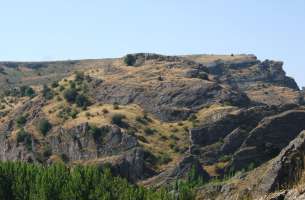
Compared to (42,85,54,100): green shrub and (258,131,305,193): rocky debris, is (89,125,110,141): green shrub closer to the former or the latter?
(42,85,54,100): green shrub

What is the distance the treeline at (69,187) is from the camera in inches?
3009

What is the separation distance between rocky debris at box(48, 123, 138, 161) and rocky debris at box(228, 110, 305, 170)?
25.8 m

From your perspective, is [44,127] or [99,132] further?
[44,127]

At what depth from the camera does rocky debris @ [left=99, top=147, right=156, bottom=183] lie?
125981mm

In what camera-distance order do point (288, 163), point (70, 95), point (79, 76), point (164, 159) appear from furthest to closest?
point (79, 76) < point (70, 95) < point (164, 159) < point (288, 163)

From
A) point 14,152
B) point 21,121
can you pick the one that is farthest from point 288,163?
point 21,121

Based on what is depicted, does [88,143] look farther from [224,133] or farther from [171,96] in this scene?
[224,133]

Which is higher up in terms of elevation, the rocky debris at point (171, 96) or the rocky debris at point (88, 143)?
the rocky debris at point (171, 96)

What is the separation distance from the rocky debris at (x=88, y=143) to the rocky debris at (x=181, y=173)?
14.4 meters

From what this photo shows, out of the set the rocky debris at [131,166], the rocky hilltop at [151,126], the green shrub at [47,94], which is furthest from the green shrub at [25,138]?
the rocky debris at [131,166]

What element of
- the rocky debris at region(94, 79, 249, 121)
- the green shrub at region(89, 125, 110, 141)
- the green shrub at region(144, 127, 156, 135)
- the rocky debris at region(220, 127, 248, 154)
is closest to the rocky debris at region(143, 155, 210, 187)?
the rocky debris at region(220, 127, 248, 154)

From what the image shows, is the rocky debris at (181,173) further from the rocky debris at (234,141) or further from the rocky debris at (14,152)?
the rocky debris at (14,152)

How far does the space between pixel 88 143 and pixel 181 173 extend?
31.0 m

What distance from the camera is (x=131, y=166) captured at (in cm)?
12750
